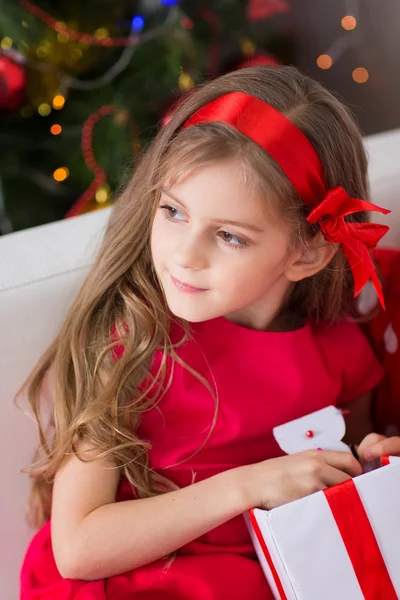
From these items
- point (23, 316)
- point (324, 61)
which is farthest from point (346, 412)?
point (324, 61)

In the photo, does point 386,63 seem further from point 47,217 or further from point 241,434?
point 241,434

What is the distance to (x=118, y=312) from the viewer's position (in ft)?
3.11

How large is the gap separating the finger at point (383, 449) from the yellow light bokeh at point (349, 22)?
1.70 metres

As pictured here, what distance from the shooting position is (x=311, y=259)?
0.94m

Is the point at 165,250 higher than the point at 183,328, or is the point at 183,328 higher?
the point at 165,250

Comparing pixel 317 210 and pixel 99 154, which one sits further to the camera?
pixel 99 154

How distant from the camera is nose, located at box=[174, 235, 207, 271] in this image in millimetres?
830

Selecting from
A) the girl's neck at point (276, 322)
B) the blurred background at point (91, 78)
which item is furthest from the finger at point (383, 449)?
the blurred background at point (91, 78)

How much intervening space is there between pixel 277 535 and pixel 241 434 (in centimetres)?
19

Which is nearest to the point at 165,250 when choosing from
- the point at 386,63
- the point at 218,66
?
the point at 218,66

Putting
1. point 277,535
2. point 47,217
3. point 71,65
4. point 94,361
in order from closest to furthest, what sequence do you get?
point 277,535 < point 94,361 < point 71,65 < point 47,217

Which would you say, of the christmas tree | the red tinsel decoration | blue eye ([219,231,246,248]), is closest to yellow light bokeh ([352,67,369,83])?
the christmas tree

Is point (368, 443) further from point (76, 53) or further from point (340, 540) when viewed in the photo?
point (76, 53)

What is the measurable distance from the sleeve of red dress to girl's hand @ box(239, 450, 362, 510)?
0.62ft
